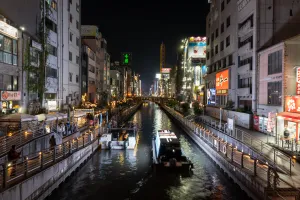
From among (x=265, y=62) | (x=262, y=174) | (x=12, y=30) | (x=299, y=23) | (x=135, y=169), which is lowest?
(x=135, y=169)

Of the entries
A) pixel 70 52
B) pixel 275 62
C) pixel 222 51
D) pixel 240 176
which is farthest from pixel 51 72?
pixel 240 176

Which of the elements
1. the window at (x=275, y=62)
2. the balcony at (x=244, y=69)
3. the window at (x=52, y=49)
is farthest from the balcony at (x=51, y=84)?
the window at (x=275, y=62)

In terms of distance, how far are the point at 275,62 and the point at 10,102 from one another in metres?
31.4

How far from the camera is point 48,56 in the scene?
4725 centimetres

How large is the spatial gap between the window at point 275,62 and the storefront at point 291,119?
466cm

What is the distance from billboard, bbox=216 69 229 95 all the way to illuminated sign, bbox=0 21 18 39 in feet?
121

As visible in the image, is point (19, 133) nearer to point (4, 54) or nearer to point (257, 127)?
point (4, 54)

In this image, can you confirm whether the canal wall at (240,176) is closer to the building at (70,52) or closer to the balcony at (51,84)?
the balcony at (51,84)

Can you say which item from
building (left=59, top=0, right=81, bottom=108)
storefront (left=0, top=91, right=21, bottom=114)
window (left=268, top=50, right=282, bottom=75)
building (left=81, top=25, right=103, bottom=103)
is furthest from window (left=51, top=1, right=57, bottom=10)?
window (left=268, top=50, right=282, bottom=75)

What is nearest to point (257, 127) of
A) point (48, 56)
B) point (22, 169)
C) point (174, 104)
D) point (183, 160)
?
point (183, 160)

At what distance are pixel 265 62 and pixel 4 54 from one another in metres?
31.1

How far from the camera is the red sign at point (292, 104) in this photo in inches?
1057

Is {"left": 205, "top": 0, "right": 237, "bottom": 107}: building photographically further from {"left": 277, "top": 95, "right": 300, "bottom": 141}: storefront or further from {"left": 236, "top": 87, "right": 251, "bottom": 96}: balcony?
{"left": 277, "top": 95, "right": 300, "bottom": 141}: storefront

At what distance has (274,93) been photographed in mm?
34219
